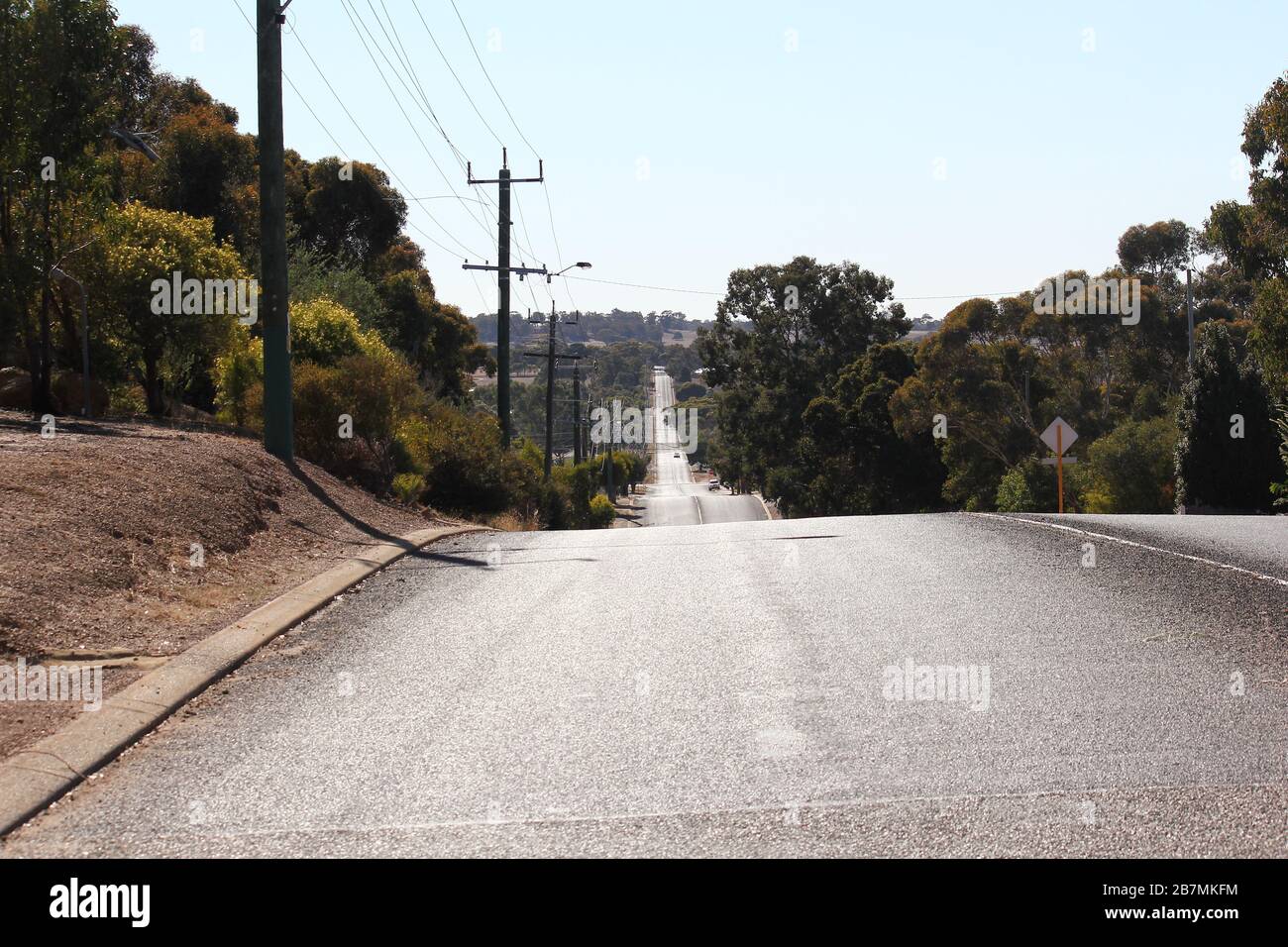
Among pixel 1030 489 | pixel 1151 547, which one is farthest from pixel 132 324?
pixel 1030 489

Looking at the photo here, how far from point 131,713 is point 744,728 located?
312cm

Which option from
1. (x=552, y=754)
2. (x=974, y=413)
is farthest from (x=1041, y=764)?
(x=974, y=413)

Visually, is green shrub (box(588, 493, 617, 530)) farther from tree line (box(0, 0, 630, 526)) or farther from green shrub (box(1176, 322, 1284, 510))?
tree line (box(0, 0, 630, 526))

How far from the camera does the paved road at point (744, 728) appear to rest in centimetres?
502

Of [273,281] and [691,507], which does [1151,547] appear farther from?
[691,507]

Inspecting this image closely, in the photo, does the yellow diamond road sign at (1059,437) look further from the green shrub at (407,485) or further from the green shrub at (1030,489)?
the green shrub at (407,485)

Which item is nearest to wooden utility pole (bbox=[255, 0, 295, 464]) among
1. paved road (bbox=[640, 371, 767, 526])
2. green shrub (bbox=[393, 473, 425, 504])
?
green shrub (bbox=[393, 473, 425, 504])

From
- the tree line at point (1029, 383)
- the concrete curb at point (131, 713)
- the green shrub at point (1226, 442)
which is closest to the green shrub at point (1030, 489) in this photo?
the tree line at point (1029, 383)

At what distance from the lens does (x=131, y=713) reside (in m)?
6.79

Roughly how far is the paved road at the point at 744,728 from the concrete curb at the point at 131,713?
0.12 metres

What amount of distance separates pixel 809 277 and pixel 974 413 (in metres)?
20.7

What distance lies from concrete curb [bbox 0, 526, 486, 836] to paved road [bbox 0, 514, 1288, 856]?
0.39 ft

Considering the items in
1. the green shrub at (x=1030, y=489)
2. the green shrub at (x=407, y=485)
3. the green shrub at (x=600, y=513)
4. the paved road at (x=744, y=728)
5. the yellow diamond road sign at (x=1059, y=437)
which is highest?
the yellow diamond road sign at (x=1059, y=437)
